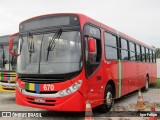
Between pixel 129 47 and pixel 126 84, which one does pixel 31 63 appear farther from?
pixel 129 47

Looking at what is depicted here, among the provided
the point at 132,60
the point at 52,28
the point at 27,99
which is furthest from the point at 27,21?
the point at 132,60

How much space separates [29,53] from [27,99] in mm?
1337

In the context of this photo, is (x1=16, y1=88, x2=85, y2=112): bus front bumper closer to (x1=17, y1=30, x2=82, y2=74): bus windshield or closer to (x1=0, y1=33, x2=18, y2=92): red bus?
(x1=17, y1=30, x2=82, y2=74): bus windshield

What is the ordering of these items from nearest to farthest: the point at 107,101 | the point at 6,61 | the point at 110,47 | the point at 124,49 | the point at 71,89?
the point at 71,89, the point at 107,101, the point at 110,47, the point at 124,49, the point at 6,61

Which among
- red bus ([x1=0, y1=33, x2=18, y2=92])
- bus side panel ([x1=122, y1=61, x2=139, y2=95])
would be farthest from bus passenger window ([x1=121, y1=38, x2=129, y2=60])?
red bus ([x1=0, y1=33, x2=18, y2=92])

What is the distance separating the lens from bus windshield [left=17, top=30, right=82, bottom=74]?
24.0ft

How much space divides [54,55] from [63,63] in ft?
1.24

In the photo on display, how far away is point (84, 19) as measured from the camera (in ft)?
25.5

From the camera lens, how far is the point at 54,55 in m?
7.52

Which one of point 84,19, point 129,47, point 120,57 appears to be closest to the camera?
point 84,19

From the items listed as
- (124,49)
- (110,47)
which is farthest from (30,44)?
(124,49)

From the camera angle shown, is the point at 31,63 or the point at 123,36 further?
the point at 123,36

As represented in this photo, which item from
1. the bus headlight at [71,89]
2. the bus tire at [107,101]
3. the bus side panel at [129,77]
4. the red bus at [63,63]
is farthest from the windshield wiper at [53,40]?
the bus side panel at [129,77]

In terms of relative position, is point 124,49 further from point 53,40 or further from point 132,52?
point 53,40
